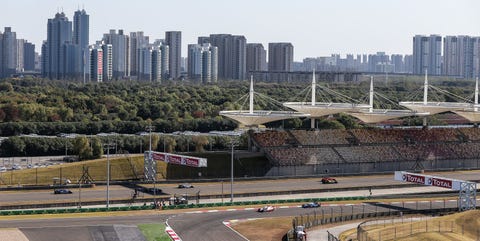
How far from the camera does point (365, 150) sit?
8544 cm

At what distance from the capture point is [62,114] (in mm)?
121438

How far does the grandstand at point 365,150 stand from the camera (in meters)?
81.3

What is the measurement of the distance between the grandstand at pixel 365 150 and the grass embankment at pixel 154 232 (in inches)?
1114

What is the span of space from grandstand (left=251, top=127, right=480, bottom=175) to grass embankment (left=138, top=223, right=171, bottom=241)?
2829 centimetres

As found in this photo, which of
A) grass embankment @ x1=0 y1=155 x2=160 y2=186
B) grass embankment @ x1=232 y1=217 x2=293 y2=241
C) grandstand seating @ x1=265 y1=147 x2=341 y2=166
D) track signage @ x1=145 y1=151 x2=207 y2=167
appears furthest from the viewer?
grandstand seating @ x1=265 y1=147 x2=341 y2=166

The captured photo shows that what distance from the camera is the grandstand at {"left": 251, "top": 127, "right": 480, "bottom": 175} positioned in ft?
267

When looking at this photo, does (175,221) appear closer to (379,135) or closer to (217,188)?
(217,188)

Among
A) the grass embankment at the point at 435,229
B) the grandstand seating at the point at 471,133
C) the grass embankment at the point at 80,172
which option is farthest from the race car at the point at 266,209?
the grandstand seating at the point at 471,133

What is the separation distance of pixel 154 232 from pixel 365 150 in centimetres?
4089

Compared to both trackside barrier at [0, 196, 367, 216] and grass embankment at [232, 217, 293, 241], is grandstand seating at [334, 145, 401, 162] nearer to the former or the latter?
trackside barrier at [0, 196, 367, 216]

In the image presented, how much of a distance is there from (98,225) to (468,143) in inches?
2091

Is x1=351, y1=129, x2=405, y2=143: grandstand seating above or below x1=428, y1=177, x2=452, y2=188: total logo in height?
above

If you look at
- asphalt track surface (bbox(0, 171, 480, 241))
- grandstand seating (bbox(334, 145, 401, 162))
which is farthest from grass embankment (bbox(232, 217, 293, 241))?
grandstand seating (bbox(334, 145, 401, 162))

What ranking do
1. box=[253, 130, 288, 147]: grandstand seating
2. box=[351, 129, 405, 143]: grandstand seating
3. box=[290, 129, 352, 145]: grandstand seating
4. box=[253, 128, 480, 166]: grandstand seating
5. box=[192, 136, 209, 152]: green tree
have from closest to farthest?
box=[253, 128, 480, 166]: grandstand seating
box=[253, 130, 288, 147]: grandstand seating
box=[290, 129, 352, 145]: grandstand seating
box=[351, 129, 405, 143]: grandstand seating
box=[192, 136, 209, 152]: green tree
